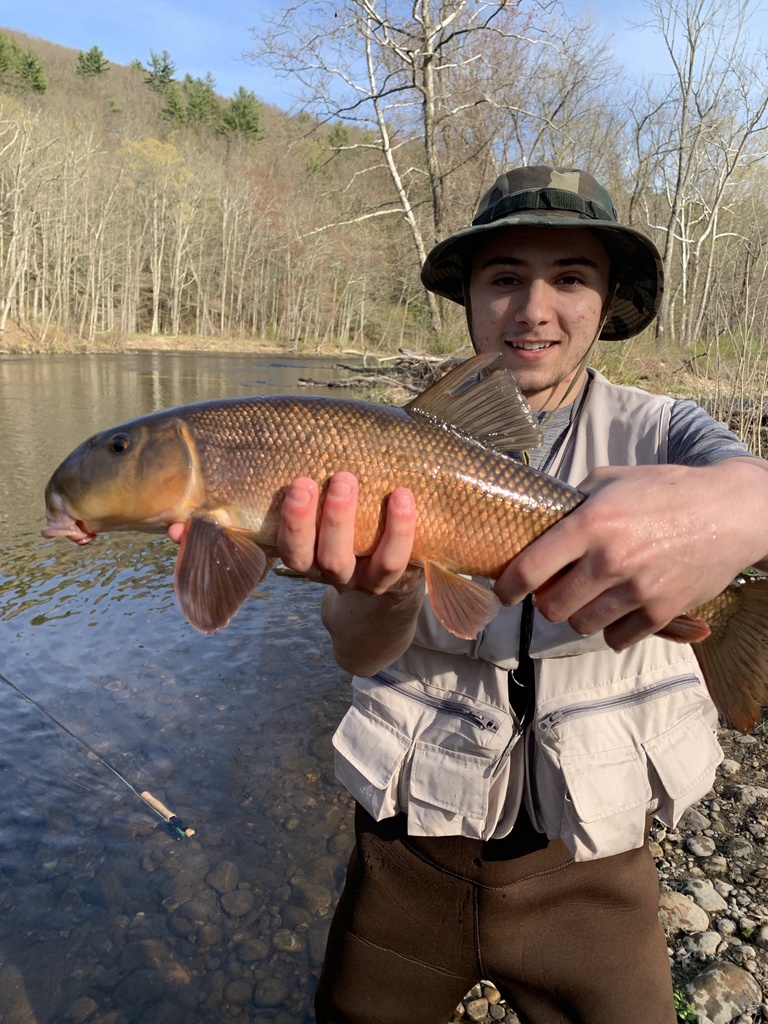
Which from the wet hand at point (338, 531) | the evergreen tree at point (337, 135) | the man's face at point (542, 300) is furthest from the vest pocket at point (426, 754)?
the evergreen tree at point (337, 135)

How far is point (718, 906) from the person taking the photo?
108 inches

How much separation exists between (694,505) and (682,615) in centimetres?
33

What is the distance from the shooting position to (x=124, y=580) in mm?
6414

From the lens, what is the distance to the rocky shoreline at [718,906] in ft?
7.59

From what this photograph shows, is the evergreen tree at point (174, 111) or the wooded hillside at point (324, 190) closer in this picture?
the wooded hillside at point (324, 190)

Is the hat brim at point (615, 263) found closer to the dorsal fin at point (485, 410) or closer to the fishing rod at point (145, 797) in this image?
the dorsal fin at point (485, 410)

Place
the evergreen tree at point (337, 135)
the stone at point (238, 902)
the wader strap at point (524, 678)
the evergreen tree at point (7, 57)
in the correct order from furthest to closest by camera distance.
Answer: the evergreen tree at point (7, 57)
the evergreen tree at point (337, 135)
the stone at point (238, 902)
the wader strap at point (524, 678)

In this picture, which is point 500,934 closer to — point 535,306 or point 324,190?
point 535,306

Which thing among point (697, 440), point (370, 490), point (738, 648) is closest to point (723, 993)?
point (738, 648)

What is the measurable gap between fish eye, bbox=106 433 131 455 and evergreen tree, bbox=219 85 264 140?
84849 mm

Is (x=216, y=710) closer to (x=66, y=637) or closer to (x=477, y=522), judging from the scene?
(x=66, y=637)

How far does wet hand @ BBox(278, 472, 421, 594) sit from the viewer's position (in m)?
1.65

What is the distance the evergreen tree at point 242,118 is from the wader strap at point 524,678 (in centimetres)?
8527

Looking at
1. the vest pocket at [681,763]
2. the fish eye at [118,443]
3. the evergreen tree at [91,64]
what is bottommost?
the vest pocket at [681,763]
